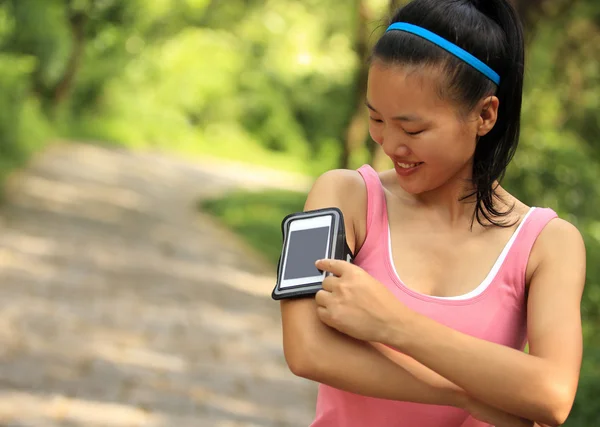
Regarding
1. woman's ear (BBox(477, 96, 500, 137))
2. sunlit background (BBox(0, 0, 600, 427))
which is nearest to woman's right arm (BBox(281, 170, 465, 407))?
woman's ear (BBox(477, 96, 500, 137))

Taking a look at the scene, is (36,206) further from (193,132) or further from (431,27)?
(193,132)

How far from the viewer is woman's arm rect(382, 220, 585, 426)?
5.24 ft

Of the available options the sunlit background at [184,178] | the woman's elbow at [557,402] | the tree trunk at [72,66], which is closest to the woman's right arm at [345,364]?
the woman's elbow at [557,402]

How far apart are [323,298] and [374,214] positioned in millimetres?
226

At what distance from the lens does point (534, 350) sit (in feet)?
5.48

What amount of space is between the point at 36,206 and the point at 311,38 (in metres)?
18.4

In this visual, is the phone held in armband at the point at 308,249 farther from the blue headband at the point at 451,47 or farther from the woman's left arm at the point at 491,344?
the blue headband at the point at 451,47

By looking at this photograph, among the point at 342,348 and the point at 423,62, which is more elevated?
the point at 423,62

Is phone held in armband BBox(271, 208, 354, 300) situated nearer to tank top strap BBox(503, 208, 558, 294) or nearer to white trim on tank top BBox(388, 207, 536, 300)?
white trim on tank top BBox(388, 207, 536, 300)

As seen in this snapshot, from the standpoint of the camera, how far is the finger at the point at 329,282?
1.62 m

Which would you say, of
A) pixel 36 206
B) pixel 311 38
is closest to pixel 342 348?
pixel 36 206

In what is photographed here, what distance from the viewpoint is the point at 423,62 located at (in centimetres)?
168

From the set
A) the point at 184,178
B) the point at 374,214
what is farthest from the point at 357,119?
the point at 374,214

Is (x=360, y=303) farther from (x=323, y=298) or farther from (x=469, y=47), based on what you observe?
(x=469, y=47)
